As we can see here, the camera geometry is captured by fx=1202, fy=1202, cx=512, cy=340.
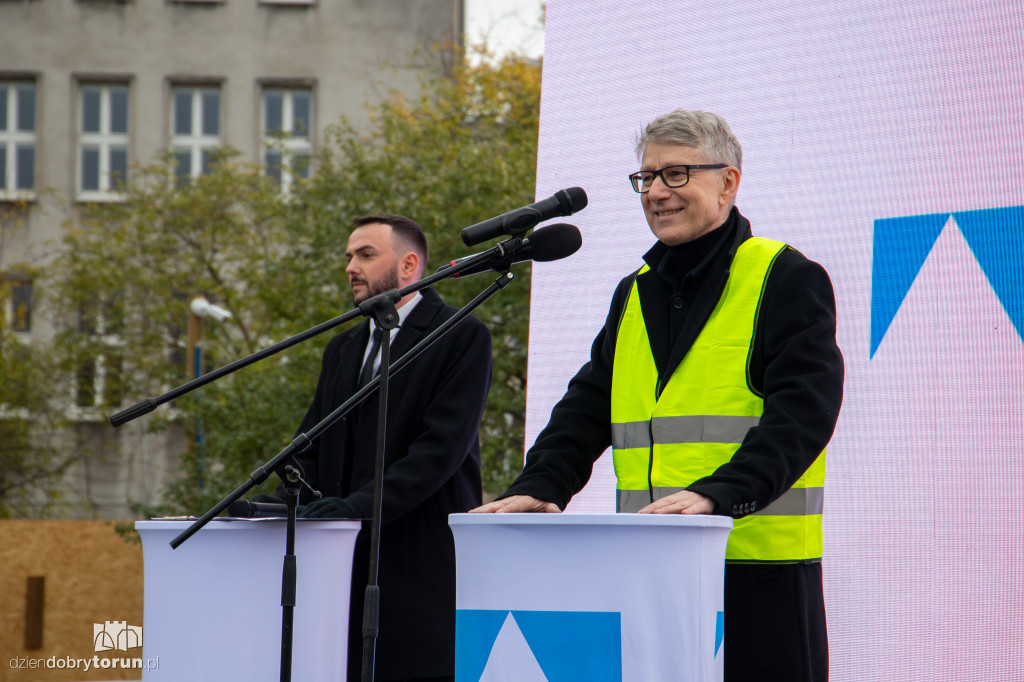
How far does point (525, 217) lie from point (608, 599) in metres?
0.89

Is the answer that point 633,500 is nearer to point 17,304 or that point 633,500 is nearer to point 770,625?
point 770,625

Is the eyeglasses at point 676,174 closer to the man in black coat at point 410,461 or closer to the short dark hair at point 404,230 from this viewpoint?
the man in black coat at point 410,461

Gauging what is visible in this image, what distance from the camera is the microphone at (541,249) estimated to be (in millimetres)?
2590

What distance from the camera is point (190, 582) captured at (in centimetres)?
257

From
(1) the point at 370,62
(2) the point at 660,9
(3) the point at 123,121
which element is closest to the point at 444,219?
(2) the point at 660,9

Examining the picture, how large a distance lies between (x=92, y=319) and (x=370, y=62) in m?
6.36

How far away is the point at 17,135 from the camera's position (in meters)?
20.8

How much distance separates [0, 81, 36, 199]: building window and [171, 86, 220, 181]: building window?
2.48 m

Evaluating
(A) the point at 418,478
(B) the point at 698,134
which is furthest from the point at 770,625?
(A) the point at 418,478

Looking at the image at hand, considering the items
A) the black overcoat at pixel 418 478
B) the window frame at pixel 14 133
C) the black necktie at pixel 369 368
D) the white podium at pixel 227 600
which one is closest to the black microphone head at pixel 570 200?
the white podium at pixel 227 600

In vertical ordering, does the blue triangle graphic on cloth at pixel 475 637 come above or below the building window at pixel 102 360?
below

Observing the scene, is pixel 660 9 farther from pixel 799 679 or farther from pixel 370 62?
pixel 370 62

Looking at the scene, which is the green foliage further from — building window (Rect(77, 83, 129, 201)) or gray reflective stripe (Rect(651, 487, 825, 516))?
gray reflective stripe (Rect(651, 487, 825, 516))

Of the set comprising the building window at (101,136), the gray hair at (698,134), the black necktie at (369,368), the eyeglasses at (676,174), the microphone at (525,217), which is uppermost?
the building window at (101,136)
